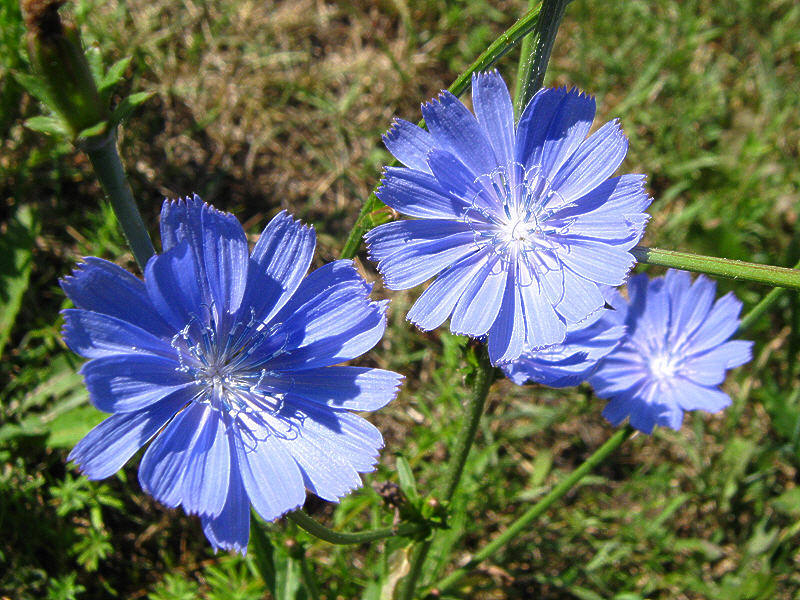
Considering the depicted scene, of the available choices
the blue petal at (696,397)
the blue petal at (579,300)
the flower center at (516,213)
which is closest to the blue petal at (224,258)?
the flower center at (516,213)

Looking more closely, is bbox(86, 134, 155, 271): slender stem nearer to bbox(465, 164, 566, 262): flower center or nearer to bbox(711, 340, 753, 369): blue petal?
bbox(465, 164, 566, 262): flower center

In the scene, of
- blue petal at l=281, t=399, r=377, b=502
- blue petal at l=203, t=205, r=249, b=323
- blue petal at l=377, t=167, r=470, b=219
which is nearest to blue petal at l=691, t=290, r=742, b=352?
blue petal at l=377, t=167, r=470, b=219

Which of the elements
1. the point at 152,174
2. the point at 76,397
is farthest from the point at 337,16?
the point at 76,397

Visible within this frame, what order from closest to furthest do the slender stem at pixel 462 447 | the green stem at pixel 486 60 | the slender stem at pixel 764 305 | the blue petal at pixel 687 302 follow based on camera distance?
the green stem at pixel 486 60
the slender stem at pixel 462 447
the slender stem at pixel 764 305
the blue petal at pixel 687 302

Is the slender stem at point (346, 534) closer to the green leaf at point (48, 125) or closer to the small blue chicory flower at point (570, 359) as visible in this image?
the small blue chicory flower at point (570, 359)

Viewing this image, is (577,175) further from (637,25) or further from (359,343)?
(637,25)

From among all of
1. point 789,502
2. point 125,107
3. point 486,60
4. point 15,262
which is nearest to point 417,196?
point 486,60
